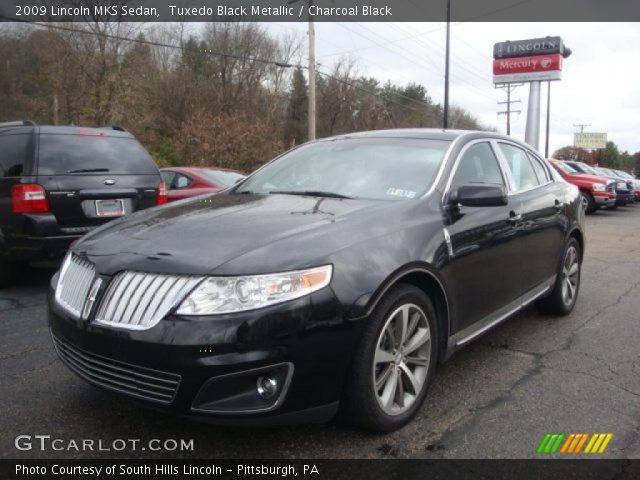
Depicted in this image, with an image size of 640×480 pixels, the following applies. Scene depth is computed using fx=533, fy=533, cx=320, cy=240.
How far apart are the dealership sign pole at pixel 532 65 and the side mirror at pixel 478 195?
30.4 meters

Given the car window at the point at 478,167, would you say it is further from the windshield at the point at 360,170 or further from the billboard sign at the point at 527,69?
the billboard sign at the point at 527,69

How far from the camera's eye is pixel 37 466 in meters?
2.40

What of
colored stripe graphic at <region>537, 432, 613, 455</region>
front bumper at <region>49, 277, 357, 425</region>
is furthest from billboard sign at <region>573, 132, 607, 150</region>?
front bumper at <region>49, 277, 357, 425</region>

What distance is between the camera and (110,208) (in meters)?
5.61

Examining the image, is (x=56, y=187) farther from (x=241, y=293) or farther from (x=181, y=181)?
(x=241, y=293)

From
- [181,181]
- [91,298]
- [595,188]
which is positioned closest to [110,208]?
[181,181]

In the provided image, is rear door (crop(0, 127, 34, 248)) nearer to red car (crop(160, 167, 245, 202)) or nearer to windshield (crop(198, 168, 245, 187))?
red car (crop(160, 167, 245, 202))

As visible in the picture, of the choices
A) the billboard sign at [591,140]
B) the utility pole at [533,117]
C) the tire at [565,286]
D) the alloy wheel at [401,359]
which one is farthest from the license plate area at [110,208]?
the billboard sign at [591,140]

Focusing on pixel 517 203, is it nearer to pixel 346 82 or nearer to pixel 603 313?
pixel 603 313

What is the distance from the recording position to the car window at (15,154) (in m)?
5.30

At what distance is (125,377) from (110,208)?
3.69m

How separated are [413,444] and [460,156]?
1857mm

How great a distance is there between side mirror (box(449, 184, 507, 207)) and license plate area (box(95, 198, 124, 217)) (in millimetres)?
3829

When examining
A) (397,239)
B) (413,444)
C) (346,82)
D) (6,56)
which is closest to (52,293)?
(397,239)
